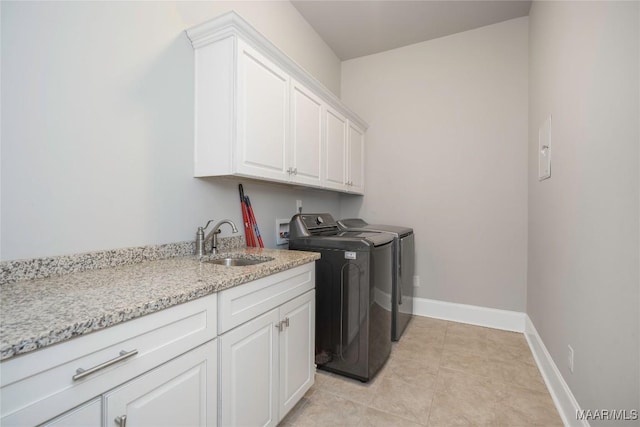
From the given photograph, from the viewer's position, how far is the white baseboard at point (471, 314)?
8.70 ft

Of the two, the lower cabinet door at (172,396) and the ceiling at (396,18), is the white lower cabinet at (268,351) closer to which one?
the lower cabinet door at (172,396)

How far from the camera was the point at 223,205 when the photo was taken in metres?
1.84

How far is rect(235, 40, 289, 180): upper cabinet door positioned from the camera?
5.08 feet

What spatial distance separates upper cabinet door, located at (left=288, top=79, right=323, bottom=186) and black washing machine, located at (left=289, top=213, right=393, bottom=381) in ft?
1.59

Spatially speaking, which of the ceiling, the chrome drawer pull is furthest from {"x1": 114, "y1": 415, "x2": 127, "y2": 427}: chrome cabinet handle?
the ceiling

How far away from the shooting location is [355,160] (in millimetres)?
3045

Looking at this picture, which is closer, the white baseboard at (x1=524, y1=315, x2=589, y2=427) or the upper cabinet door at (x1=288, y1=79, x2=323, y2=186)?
the white baseboard at (x1=524, y1=315, x2=589, y2=427)

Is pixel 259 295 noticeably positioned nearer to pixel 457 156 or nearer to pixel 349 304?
pixel 349 304

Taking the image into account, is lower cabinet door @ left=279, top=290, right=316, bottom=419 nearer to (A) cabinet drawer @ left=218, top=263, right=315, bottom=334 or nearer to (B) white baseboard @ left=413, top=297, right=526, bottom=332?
(A) cabinet drawer @ left=218, top=263, right=315, bottom=334

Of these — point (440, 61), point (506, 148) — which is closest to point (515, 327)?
point (506, 148)

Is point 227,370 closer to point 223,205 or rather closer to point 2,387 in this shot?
point 2,387

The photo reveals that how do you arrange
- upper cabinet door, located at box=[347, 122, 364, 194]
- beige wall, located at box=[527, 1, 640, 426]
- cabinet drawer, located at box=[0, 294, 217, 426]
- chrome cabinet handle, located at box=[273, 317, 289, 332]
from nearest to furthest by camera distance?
1. cabinet drawer, located at box=[0, 294, 217, 426]
2. beige wall, located at box=[527, 1, 640, 426]
3. chrome cabinet handle, located at box=[273, 317, 289, 332]
4. upper cabinet door, located at box=[347, 122, 364, 194]

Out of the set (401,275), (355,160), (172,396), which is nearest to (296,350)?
(172,396)

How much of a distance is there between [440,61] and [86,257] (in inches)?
131
